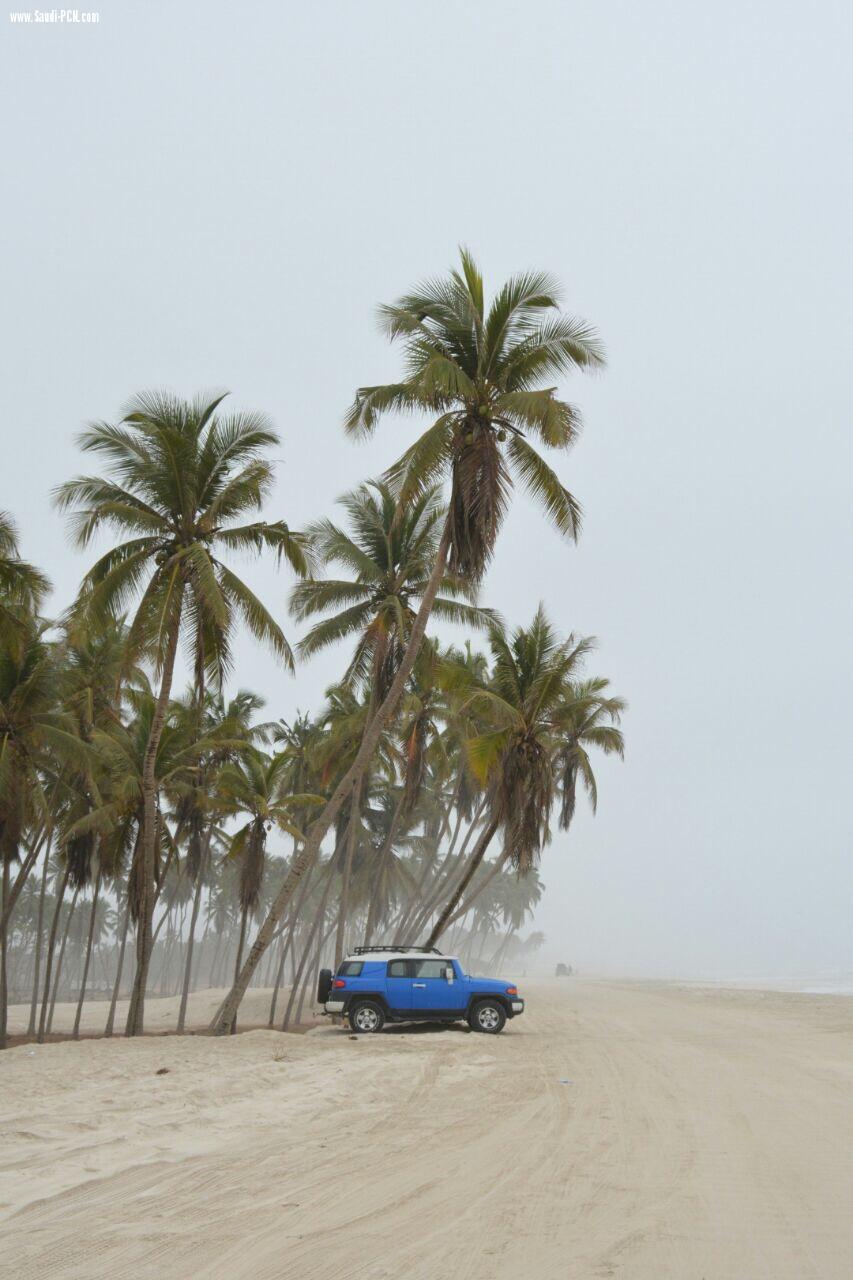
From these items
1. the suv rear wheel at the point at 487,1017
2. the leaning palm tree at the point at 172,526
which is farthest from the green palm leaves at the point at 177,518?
the suv rear wheel at the point at 487,1017

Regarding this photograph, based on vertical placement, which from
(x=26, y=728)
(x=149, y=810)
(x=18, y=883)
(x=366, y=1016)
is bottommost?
(x=366, y=1016)

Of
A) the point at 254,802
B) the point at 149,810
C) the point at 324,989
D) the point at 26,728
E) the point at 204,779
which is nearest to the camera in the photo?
the point at 324,989

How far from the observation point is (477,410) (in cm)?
1911

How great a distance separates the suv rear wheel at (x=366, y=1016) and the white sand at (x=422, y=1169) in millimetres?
5016

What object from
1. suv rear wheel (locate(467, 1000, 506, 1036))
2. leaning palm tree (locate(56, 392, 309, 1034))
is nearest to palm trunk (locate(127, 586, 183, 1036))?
leaning palm tree (locate(56, 392, 309, 1034))

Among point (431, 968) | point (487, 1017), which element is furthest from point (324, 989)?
point (487, 1017)

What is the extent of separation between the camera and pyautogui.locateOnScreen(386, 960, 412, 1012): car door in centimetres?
1850

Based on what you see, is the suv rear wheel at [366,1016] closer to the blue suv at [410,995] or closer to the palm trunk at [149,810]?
the blue suv at [410,995]

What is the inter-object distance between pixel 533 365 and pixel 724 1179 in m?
15.5

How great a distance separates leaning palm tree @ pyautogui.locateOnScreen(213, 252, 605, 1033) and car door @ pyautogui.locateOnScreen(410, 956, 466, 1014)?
3.16 meters

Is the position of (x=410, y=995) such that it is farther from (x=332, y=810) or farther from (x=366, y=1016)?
(x=332, y=810)

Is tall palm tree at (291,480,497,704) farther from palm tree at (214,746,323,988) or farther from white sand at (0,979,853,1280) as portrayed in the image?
white sand at (0,979,853,1280)

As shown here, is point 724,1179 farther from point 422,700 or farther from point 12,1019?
point 12,1019

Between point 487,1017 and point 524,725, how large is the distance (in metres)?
8.39
